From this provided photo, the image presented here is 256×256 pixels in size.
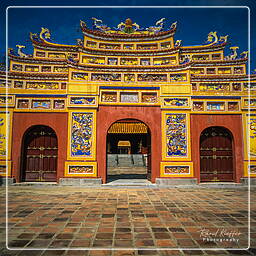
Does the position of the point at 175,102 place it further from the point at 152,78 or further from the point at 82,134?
the point at 82,134

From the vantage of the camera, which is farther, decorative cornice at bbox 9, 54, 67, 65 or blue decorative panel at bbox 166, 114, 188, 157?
decorative cornice at bbox 9, 54, 67, 65

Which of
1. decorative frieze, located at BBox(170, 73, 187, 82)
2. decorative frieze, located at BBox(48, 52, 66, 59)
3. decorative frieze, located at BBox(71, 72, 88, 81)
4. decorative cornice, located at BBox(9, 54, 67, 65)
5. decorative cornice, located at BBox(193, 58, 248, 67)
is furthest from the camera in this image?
decorative frieze, located at BBox(48, 52, 66, 59)

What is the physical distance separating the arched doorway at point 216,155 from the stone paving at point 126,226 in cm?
346

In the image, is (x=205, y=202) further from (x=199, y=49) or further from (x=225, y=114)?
(x=199, y=49)

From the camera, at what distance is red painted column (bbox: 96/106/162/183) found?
1030 centimetres

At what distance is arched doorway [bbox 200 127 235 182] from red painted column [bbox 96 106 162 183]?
7.92 ft

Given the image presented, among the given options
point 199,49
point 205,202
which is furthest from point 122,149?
point 205,202

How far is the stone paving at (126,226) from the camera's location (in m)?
3.43

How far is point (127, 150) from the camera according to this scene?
1267 inches

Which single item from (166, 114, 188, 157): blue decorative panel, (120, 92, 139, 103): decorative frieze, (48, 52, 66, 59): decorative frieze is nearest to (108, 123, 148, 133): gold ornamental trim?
(48, 52, 66, 59): decorative frieze

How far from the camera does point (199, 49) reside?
1425 centimetres

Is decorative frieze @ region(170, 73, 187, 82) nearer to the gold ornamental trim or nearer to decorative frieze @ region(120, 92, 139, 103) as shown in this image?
decorative frieze @ region(120, 92, 139, 103)

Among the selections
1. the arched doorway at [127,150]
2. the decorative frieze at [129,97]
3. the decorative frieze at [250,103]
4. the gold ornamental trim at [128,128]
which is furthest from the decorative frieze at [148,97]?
the gold ornamental trim at [128,128]

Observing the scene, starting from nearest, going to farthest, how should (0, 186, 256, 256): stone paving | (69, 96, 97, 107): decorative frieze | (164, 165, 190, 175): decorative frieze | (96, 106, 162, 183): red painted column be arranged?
1. (0, 186, 256, 256): stone paving
2. (164, 165, 190, 175): decorative frieze
3. (96, 106, 162, 183): red painted column
4. (69, 96, 97, 107): decorative frieze
